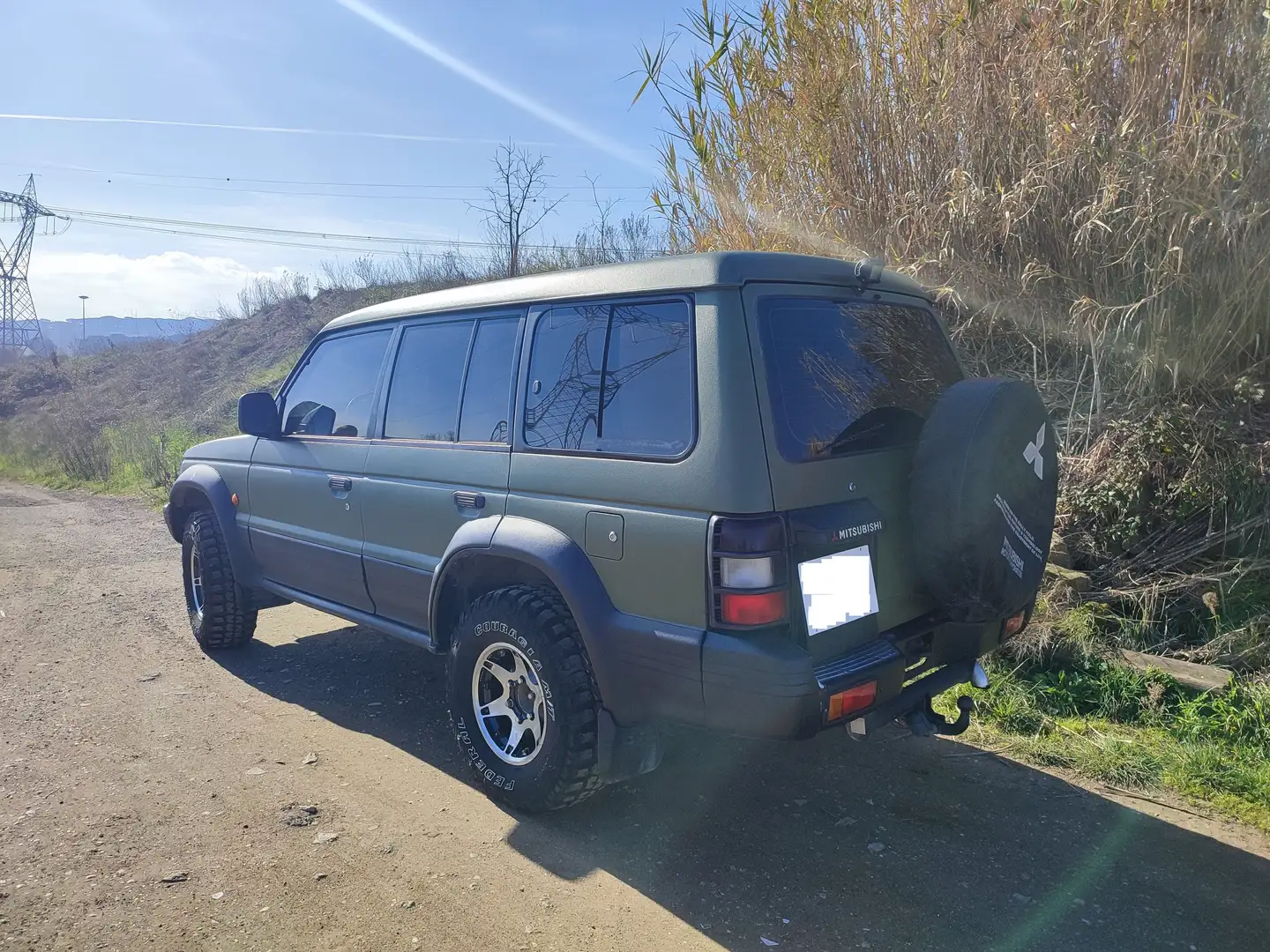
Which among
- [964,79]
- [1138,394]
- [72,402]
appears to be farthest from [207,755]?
[72,402]

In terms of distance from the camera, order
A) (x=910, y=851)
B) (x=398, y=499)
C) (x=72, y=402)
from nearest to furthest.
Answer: (x=910, y=851) → (x=398, y=499) → (x=72, y=402)

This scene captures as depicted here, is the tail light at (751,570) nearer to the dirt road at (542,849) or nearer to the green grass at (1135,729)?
the dirt road at (542,849)

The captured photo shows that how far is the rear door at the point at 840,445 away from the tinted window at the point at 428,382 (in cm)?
150

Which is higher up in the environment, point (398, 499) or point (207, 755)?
point (398, 499)

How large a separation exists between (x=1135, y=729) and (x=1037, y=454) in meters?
1.62

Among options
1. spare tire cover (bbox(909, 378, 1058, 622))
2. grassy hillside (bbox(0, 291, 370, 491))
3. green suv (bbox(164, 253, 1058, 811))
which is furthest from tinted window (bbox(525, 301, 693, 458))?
grassy hillside (bbox(0, 291, 370, 491))

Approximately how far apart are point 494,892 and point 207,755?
1.75 metres

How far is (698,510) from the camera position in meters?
2.63

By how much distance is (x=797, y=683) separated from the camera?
2477mm

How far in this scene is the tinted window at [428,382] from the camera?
3.71 metres

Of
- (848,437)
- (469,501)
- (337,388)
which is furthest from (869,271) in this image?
(337,388)

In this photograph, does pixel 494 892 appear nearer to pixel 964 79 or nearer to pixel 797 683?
pixel 797 683

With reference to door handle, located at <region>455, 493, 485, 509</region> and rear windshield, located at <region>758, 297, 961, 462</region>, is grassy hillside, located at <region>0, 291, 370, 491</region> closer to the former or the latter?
door handle, located at <region>455, 493, 485, 509</region>

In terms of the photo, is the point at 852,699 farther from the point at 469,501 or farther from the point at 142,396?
the point at 142,396
